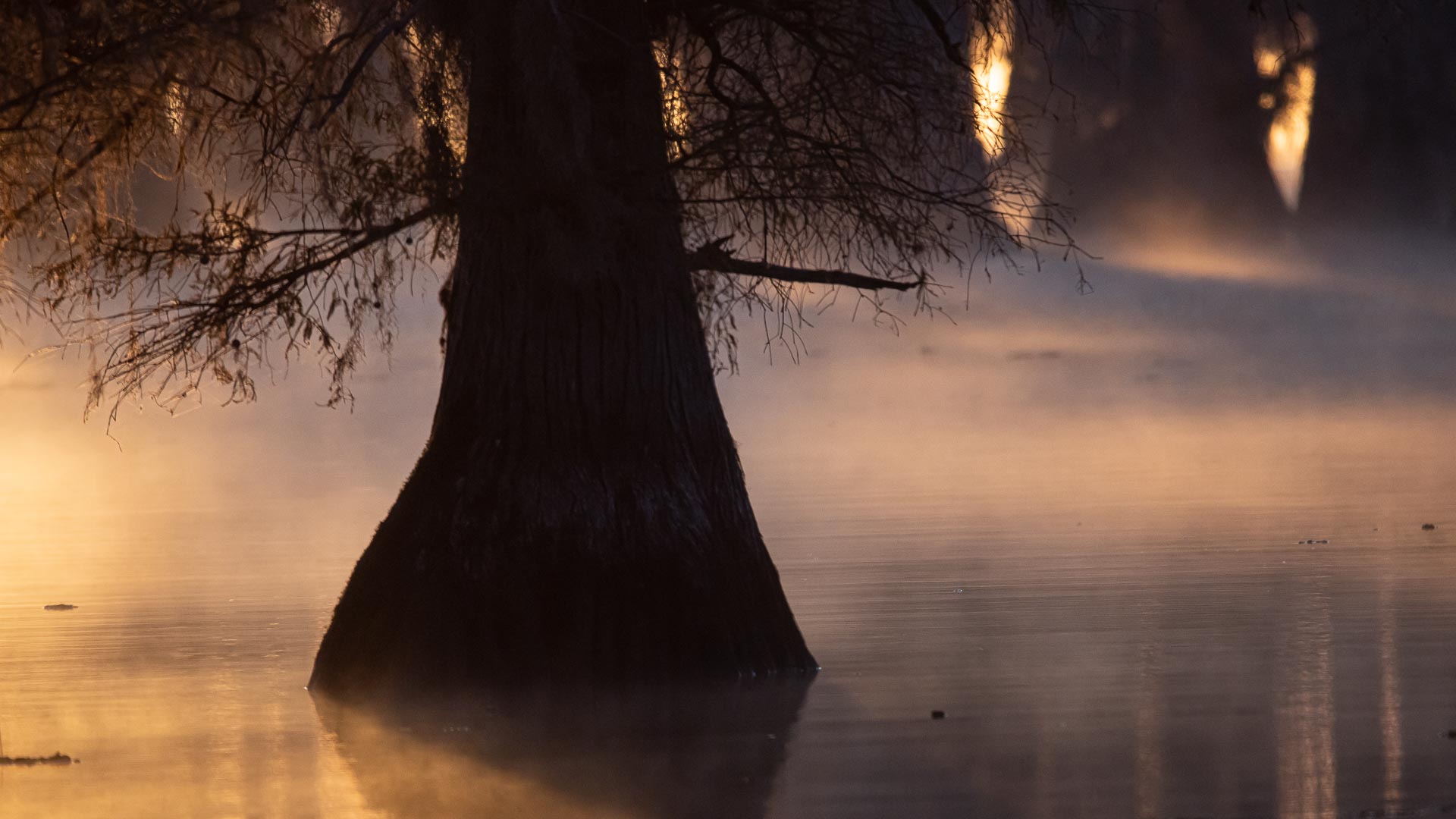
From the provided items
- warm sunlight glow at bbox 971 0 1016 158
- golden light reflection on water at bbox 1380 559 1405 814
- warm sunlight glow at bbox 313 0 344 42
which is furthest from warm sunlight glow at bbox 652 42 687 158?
golden light reflection on water at bbox 1380 559 1405 814

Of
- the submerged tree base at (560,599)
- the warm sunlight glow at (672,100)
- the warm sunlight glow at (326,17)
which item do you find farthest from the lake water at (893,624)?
the warm sunlight glow at (326,17)

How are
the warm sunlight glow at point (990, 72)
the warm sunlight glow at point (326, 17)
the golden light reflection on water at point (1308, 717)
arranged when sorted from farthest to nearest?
the warm sunlight glow at point (990, 72) < the warm sunlight glow at point (326, 17) < the golden light reflection on water at point (1308, 717)

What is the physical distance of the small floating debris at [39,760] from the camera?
7.95 m

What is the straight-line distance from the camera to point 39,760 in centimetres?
802

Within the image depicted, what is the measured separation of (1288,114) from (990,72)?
3735 centimetres

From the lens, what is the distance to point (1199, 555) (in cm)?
1232

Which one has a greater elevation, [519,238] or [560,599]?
[519,238]

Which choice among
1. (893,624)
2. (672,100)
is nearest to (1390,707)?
(893,624)

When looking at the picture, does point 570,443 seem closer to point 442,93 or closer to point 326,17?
point 442,93

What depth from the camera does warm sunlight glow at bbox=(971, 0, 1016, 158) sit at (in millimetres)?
9531

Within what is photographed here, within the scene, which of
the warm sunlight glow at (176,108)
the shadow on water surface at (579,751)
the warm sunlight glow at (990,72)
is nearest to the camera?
the shadow on water surface at (579,751)

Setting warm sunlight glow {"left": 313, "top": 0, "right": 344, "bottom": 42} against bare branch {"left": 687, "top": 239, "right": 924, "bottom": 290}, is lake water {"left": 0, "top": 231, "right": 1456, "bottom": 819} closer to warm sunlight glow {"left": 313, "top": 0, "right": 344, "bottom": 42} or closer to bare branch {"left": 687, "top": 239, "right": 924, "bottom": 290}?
bare branch {"left": 687, "top": 239, "right": 924, "bottom": 290}

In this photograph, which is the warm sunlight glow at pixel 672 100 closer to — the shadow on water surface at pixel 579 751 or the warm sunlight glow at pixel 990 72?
the warm sunlight glow at pixel 990 72

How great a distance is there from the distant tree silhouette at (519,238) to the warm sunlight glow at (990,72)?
4.5 inches
